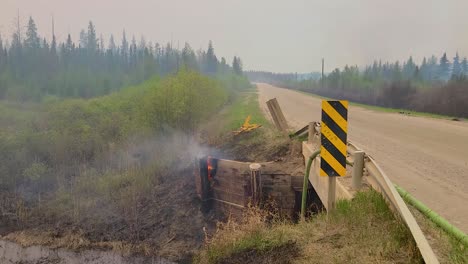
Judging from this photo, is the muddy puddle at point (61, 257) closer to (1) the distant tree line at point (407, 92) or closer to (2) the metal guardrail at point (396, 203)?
(2) the metal guardrail at point (396, 203)

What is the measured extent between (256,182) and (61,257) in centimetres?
730

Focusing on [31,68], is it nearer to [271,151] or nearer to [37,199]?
[37,199]

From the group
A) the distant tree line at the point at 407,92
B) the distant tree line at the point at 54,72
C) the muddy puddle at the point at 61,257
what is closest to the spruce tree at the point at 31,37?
the distant tree line at the point at 54,72

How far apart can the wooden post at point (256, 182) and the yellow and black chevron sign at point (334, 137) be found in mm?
5244

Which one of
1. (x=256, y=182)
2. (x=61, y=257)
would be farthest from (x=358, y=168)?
(x=61, y=257)

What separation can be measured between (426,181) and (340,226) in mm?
3706

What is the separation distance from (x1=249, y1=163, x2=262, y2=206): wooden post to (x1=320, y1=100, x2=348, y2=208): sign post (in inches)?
206

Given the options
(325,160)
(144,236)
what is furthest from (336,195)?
(144,236)

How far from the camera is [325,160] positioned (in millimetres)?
5754

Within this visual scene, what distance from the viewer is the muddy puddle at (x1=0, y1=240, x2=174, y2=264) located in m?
12.2

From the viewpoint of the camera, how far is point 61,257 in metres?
12.9

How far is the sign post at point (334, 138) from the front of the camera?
5.66 metres

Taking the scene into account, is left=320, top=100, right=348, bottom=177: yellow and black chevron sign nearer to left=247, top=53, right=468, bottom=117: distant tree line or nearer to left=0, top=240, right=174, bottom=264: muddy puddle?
left=0, top=240, right=174, bottom=264: muddy puddle

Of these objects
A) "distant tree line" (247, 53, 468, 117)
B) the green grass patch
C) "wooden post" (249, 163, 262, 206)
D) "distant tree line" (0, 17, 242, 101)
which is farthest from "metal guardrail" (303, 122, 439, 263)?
"distant tree line" (0, 17, 242, 101)
